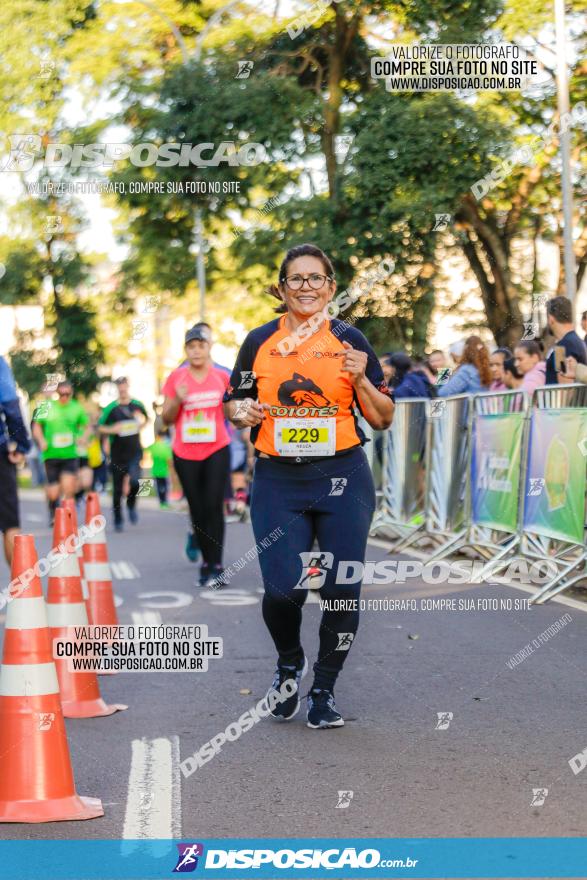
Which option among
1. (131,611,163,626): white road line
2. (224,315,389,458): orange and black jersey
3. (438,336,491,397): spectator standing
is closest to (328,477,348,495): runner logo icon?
(224,315,389,458): orange and black jersey

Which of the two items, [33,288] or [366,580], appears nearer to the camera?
[366,580]

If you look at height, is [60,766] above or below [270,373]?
below

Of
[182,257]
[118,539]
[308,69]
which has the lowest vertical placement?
[118,539]

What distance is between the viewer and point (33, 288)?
50.5 metres

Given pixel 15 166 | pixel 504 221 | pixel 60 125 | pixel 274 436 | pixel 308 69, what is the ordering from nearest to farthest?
1. pixel 274 436
2. pixel 504 221
3. pixel 308 69
4. pixel 60 125
5. pixel 15 166

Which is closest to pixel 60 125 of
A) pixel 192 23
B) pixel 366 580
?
pixel 192 23

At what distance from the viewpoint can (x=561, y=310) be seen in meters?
11.5

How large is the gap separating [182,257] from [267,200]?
5.11 meters

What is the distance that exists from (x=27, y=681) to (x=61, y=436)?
1434cm

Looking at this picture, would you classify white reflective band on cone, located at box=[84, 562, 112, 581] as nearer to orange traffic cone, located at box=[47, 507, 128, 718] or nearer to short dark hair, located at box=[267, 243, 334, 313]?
orange traffic cone, located at box=[47, 507, 128, 718]

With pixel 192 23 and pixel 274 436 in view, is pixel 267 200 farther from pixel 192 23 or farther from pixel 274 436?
pixel 274 436

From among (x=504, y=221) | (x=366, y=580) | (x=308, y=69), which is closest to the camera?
(x=366, y=580)

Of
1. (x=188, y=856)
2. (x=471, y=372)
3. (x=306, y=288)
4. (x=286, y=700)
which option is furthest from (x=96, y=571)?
(x=471, y=372)

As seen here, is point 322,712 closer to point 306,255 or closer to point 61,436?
point 306,255
